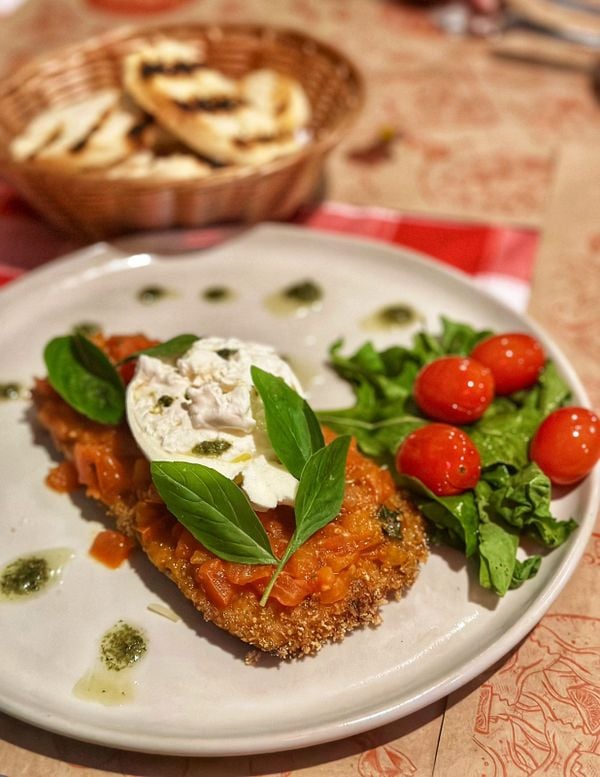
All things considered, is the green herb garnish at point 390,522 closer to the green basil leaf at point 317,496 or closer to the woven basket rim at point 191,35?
the green basil leaf at point 317,496

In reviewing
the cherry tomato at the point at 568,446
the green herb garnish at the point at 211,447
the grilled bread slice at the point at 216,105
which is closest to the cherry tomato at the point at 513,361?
the cherry tomato at the point at 568,446

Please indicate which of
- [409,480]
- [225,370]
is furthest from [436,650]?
[225,370]

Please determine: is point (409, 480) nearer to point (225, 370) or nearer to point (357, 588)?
point (357, 588)

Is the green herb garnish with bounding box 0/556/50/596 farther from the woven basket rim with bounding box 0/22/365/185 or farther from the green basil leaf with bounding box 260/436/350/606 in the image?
the woven basket rim with bounding box 0/22/365/185

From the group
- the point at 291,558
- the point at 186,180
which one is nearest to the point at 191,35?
the point at 186,180

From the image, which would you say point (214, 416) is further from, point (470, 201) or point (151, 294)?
point (470, 201)
